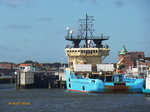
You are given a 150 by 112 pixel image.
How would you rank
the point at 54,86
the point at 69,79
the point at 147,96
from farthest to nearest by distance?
1. the point at 54,86
2. the point at 69,79
3. the point at 147,96

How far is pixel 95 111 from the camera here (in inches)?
2116

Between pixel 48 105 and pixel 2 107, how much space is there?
5.97 m

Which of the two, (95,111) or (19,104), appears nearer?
(95,111)

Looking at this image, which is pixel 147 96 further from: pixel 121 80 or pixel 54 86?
Answer: pixel 54 86

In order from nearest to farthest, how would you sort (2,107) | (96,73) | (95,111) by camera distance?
(95,111) < (2,107) < (96,73)

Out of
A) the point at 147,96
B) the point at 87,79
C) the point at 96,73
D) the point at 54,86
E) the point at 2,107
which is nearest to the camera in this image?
the point at 2,107

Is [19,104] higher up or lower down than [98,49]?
lower down

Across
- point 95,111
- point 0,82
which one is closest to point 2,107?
point 95,111

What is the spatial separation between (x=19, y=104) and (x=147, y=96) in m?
22.5

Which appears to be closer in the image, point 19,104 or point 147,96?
point 19,104

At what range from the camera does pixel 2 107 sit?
59531 millimetres

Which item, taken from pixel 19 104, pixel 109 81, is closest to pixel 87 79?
pixel 109 81

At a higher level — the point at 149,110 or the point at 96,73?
the point at 96,73

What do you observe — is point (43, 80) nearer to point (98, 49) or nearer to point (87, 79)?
point (98, 49)
